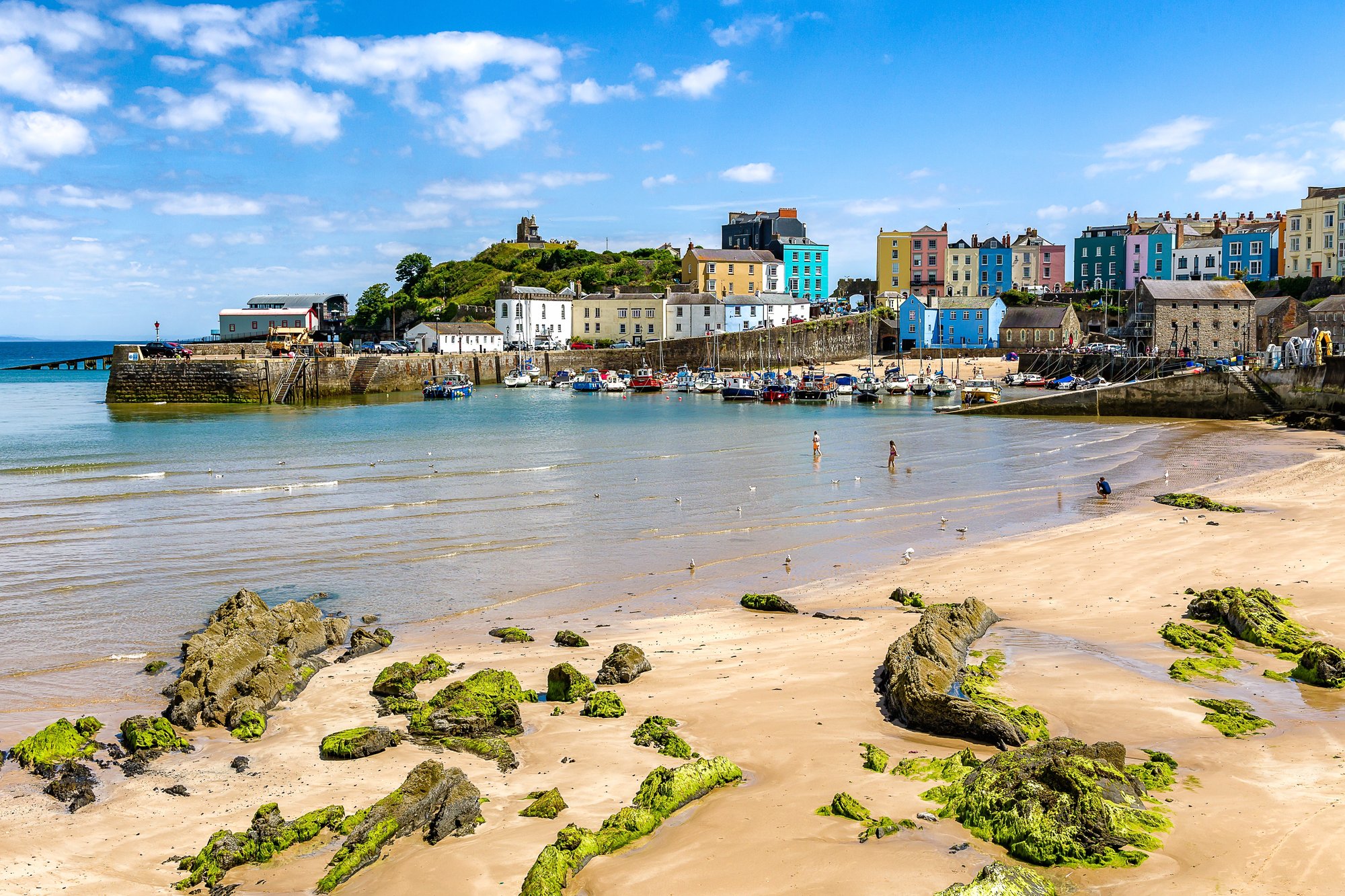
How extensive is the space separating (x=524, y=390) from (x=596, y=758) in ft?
228

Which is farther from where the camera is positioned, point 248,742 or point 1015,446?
point 1015,446

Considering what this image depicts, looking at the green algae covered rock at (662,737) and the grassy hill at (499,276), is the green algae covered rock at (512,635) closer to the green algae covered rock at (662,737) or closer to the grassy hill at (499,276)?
the green algae covered rock at (662,737)

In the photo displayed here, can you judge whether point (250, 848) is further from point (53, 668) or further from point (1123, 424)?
point (1123, 424)

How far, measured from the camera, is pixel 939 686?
34.8 ft

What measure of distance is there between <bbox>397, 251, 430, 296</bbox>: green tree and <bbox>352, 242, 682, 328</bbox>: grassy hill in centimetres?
8

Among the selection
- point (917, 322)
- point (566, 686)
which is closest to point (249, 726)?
point (566, 686)

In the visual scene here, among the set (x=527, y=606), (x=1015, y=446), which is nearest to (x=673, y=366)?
(x=1015, y=446)

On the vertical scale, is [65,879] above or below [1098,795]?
below

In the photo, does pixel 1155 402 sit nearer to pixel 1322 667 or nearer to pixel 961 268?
pixel 1322 667

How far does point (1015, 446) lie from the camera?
3894 centimetres

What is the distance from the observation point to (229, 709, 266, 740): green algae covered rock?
10.6m

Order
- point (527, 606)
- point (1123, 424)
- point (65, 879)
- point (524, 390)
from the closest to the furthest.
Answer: point (65, 879) < point (527, 606) < point (1123, 424) < point (524, 390)

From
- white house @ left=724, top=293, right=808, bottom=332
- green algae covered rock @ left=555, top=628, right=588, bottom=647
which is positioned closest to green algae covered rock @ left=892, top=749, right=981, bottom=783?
green algae covered rock @ left=555, top=628, right=588, bottom=647

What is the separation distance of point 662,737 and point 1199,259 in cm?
9983
